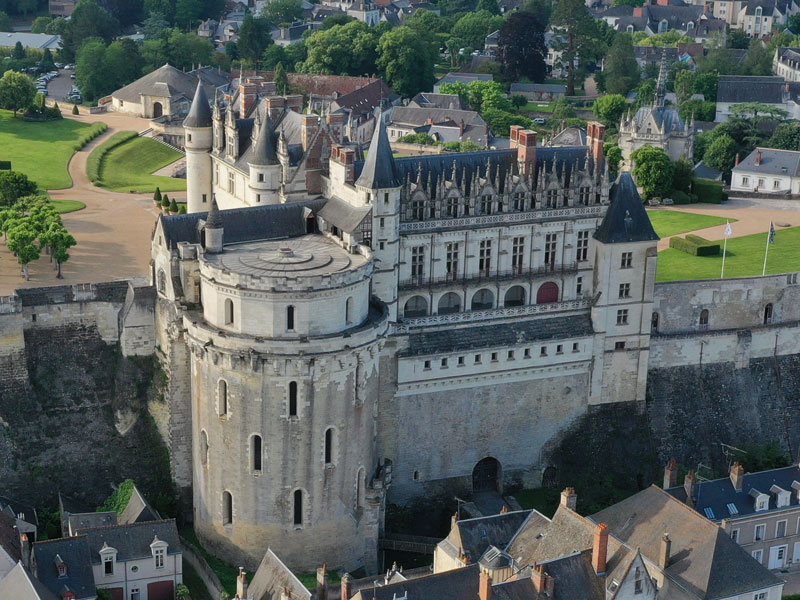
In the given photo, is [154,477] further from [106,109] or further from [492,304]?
[106,109]

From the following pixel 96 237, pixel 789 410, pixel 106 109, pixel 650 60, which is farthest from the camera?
pixel 650 60

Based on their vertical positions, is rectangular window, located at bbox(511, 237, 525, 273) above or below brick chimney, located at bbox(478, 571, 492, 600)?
above

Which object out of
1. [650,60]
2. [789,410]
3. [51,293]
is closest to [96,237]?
[51,293]

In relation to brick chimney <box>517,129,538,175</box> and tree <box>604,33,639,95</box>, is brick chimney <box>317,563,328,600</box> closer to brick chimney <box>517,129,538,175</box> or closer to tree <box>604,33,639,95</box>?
brick chimney <box>517,129,538,175</box>

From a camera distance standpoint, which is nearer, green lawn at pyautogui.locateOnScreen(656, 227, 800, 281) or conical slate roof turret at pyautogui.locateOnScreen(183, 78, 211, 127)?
conical slate roof turret at pyautogui.locateOnScreen(183, 78, 211, 127)

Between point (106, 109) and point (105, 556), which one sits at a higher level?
point (106, 109)

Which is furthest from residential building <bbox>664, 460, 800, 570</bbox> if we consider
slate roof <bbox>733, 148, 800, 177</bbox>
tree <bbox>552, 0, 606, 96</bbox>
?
tree <bbox>552, 0, 606, 96</bbox>
